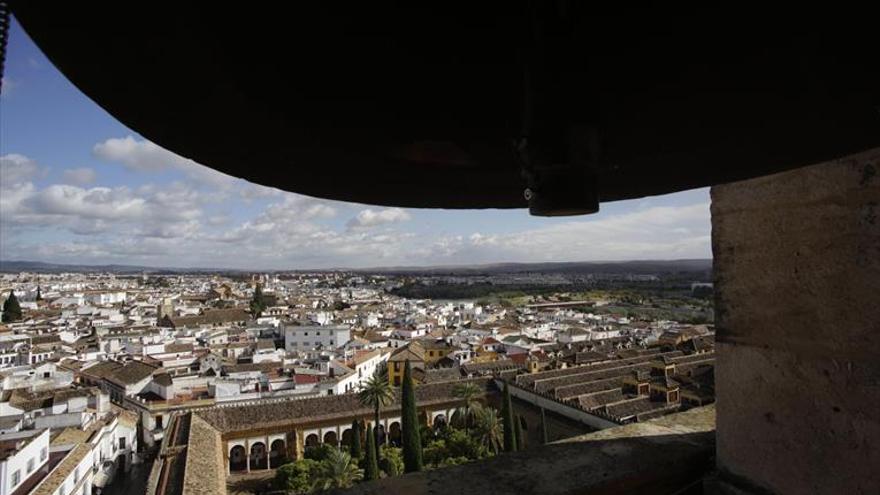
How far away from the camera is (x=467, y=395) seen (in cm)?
2127

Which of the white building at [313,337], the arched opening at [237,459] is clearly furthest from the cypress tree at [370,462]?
the white building at [313,337]

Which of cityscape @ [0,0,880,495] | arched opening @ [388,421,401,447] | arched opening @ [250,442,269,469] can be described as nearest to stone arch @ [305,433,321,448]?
arched opening @ [250,442,269,469]

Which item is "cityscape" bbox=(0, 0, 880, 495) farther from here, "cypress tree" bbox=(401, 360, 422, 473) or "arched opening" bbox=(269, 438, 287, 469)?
"arched opening" bbox=(269, 438, 287, 469)

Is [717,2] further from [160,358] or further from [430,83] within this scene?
[160,358]

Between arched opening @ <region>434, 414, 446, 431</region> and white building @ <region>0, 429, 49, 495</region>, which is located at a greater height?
white building @ <region>0, 429, 49, 495</region>

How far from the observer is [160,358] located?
29656mm

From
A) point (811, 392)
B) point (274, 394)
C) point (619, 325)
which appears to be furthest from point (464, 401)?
point (619, 325)

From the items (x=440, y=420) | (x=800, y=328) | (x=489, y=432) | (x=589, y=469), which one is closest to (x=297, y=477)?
(x=489, y=432)

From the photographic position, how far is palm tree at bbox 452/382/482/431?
20.7 meters

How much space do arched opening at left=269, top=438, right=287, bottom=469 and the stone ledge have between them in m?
19.6

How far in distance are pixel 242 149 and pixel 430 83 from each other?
294mm

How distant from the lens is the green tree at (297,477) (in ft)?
48.5

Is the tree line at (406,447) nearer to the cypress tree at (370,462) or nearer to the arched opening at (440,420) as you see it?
the cypress tree at (370,462)

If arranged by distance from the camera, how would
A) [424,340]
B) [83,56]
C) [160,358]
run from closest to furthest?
[83,56]
[160,358]
[424,340]
